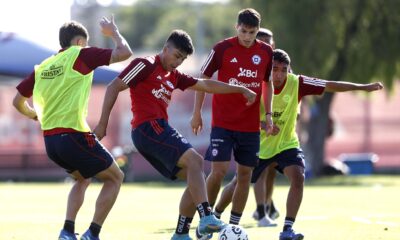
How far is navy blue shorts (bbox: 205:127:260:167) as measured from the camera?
10.1 metres

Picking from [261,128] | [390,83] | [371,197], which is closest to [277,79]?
[261,128]

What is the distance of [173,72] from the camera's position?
9406 millimetres

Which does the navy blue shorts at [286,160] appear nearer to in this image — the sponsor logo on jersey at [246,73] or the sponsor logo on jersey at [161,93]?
the sponsor logo on jersey at [246,73]

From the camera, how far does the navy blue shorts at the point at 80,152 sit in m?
9.08

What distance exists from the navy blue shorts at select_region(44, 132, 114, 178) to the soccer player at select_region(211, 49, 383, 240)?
2.03m

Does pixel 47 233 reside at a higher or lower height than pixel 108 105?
lower

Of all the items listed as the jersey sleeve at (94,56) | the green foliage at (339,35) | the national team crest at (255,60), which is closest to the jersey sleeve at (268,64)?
the national team crest at (255,60)

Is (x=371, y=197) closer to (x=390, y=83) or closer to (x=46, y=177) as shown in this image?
(x=390, y=83)

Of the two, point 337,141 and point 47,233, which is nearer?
point 47,233

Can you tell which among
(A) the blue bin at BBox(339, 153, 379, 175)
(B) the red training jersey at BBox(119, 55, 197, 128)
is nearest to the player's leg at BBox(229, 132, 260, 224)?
(B) the red training jersey at BBox(119, 55, 197, 128)

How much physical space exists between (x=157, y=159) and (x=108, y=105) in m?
0.74

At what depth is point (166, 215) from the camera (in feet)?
46.2

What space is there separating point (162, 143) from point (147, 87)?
0.55 m

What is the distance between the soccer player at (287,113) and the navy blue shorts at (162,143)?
149cm
